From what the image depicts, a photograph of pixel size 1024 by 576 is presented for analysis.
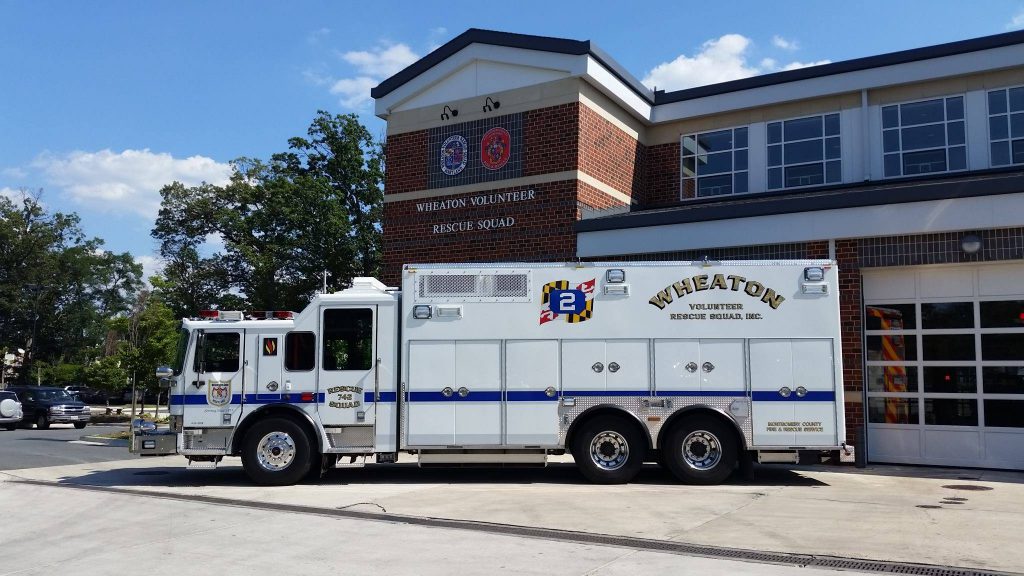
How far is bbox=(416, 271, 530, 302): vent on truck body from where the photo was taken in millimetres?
13000

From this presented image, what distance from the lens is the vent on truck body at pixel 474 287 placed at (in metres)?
13.0

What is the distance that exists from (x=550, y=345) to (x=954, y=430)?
7497 mm

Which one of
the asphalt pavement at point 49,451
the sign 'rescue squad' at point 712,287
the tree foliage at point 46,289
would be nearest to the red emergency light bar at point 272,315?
the sign 'rescue squad' at point 712,287

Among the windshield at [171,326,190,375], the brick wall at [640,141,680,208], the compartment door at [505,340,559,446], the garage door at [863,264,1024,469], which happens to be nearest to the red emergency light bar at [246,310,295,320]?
the windshield at [171,326,190,375]

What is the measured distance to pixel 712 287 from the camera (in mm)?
12859

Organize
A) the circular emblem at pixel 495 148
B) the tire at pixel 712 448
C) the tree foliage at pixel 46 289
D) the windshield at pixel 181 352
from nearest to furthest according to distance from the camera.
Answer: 1. the tire at pixel 712 448
2. the windshield at pixel 181 352
3. the circular emblem at pixel 495 148
4. the tree foliage at pixel 46 289

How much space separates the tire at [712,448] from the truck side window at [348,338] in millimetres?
4775

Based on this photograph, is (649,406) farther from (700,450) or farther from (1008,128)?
(1008,128)

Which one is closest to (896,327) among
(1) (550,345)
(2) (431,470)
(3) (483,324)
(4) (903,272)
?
(4) (903,272)

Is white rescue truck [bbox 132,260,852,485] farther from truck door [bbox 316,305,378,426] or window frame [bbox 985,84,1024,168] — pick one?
window frame [bbox 985,84,1024,168]

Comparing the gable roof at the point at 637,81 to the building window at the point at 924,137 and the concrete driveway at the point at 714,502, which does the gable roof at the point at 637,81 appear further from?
the concrete driveway at the point at 714,502

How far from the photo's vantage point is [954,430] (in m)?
14.6

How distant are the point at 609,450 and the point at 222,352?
6140 mm

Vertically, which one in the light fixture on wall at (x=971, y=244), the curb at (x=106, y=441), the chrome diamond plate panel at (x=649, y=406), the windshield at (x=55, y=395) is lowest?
the curb at (x=106, y=441)
